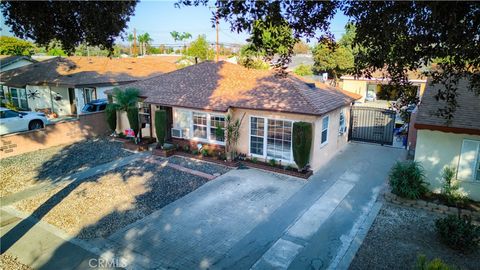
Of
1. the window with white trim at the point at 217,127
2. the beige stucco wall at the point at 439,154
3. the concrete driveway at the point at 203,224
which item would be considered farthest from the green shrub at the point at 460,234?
the window with white trim at the point at 217,127

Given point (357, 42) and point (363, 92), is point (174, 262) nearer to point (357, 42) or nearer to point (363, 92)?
point (357, 42)

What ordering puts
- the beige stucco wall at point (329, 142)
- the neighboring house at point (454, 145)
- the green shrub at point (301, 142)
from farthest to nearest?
the beige stucco wall at point (329, 142) < the green shrub at point (301, 142) < the neighboring house at point (454, 145)

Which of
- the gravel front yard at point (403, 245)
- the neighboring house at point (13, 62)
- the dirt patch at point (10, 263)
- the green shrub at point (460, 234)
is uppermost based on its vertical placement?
the neighboring house at point (13, 62)

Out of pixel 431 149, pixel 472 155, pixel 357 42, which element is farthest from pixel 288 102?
pixel 357 42

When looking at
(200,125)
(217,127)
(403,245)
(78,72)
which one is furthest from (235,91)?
(78,72)

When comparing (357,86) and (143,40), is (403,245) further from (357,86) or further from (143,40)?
(143,40)

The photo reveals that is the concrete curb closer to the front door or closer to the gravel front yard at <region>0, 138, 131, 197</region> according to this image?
the gravel front yard at <region>0, 138, 131, 197</region>

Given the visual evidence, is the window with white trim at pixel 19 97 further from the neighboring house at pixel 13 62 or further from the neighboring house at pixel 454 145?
the neighboring house at pixel 454 145
